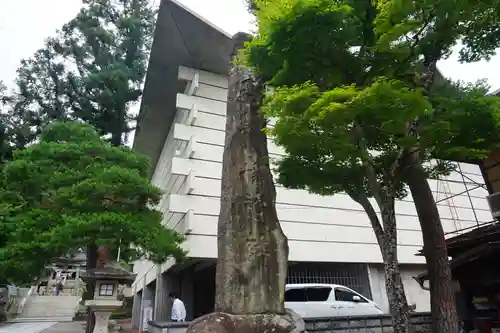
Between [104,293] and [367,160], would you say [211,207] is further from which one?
[367,160]

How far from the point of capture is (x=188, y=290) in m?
12.4

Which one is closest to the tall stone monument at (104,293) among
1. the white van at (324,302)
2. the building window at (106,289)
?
the building window at (106,289)

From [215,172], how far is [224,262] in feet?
23.9

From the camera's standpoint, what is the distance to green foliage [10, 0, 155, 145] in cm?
1414

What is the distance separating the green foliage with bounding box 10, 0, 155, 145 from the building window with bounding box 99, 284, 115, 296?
685 centimetres

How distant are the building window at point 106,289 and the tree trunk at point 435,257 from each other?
7.11 m

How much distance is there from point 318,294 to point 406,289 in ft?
15.7

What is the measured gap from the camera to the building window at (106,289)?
880 cm

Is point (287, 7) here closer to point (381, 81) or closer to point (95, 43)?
point (381, 81)

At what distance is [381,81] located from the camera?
4.02 m

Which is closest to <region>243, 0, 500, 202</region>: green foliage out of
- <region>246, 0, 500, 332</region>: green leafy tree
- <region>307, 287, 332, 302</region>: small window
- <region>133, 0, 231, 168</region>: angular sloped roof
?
<region>246, 0, 500, 332</region>: green leafy tree

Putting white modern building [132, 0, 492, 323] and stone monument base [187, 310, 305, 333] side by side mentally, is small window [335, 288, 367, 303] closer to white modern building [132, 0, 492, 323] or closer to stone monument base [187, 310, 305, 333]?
white modern building [132, 0, 492, 323]

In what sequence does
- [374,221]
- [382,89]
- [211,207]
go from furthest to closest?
[211,207] < [374,221] < [382,89]

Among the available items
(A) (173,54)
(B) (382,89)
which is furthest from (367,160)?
(A) (173,54)
